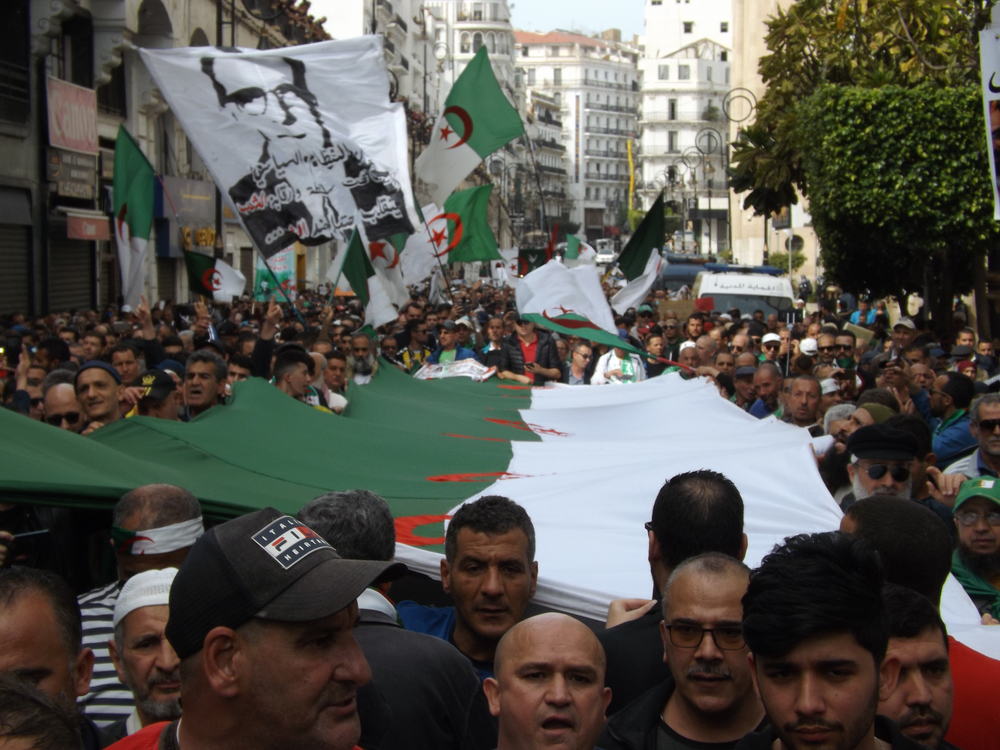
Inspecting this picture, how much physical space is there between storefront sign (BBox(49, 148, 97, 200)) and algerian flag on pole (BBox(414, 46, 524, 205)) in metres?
9.94

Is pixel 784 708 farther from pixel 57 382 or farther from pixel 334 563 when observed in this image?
pixel 57 382

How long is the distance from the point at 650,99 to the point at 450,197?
114 m

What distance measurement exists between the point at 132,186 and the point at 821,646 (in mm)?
9793

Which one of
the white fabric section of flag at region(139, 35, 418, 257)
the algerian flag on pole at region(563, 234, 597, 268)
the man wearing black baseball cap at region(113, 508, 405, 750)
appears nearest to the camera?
the man wearing black baseball cap at region(113, 508, 405, 750)

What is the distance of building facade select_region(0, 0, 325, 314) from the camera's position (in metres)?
19.5

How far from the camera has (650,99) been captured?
124m

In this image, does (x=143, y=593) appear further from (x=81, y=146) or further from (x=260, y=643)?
(x=81, y=146)

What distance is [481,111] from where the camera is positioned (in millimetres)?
13594

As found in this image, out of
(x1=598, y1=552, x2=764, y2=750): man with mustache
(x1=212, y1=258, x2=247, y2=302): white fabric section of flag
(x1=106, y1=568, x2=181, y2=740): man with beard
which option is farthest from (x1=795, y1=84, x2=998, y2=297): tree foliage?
(x1=106, y1=568, x2=181, y2=740): man with beard

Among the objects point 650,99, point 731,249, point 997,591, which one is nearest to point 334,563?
point 997,591

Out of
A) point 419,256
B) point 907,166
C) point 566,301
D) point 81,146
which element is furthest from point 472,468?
point 81,146

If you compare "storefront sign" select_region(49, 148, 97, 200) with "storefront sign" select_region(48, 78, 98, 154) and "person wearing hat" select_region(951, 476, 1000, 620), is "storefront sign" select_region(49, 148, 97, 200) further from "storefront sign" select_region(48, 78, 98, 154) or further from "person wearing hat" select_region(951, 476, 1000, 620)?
"person wearing hat" select_region(951, 476, 1000, 620)

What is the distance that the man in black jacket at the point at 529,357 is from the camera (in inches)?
458

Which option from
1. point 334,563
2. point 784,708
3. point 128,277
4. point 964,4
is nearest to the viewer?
point 334,563
